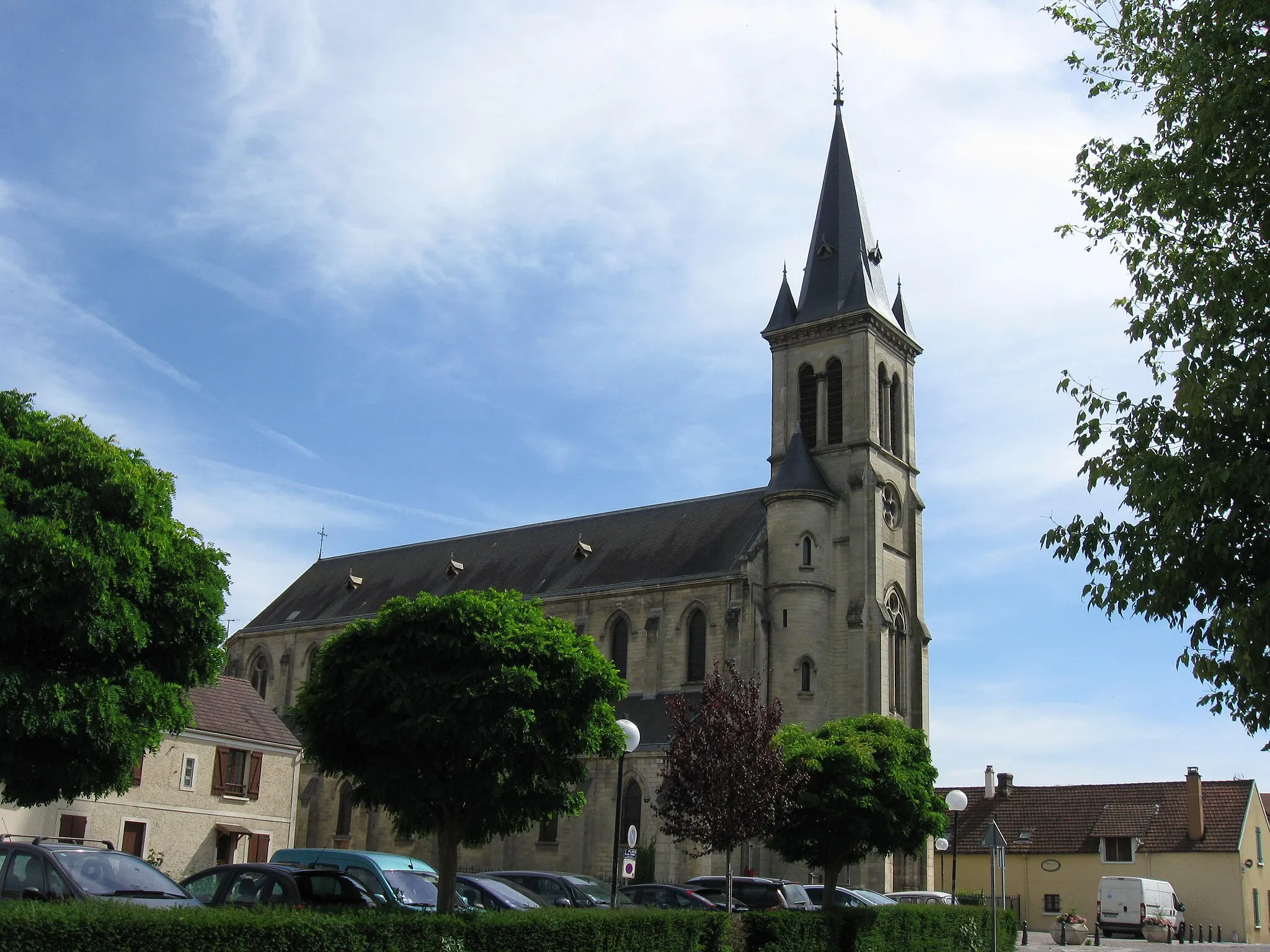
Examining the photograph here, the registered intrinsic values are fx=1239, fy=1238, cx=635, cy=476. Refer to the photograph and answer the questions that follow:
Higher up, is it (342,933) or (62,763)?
(62,763)

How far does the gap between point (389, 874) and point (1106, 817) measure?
38.5 metres

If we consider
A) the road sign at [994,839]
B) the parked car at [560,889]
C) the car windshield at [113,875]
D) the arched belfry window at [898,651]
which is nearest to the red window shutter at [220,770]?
the parked car at [560,889]

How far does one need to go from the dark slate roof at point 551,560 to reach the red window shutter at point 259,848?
16.3 m

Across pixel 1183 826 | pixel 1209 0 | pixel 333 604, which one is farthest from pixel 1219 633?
pixel 333 604

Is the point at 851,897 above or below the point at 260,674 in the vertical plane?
below

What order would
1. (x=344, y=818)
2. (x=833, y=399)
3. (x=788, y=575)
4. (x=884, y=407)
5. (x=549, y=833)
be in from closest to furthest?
(x=788, y=575), (x=549, y=833), (x=833, y=399), (x=884, y=407), (x=344, y=818)

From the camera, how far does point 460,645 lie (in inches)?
685

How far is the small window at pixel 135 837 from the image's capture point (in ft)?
109

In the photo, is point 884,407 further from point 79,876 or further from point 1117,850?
point 79,876

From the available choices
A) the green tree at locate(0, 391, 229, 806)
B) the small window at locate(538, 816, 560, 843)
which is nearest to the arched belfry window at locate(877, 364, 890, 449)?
the small window at locate(538, 816, 560, 843)

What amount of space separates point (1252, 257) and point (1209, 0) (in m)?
2.63

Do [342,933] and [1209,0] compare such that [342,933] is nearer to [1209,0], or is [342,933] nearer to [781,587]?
[1209,0]

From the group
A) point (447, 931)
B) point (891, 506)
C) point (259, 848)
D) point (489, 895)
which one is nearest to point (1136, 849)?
point (891, 506)

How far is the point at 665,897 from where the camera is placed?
2484 cm
